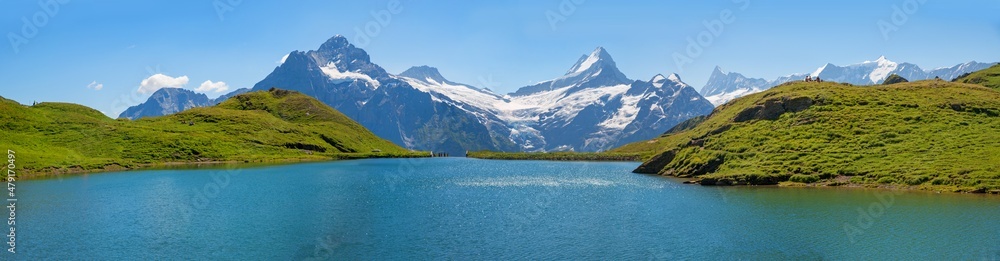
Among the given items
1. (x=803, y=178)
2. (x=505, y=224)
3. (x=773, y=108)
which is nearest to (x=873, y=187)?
(x=803, y=178)

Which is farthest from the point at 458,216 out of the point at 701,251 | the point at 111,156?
the point at 111,156

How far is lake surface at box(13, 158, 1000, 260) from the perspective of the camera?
51.6 metres

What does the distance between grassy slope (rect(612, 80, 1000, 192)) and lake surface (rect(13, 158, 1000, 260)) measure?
10492 mm

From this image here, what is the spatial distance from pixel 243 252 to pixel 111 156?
516ft

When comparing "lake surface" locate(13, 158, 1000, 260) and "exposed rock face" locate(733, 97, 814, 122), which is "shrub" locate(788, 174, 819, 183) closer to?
"lake surface" locate(13, 158, 1000, 260)

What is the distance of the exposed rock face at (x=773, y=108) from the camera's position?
14450cm

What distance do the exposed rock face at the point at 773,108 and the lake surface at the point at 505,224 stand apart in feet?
178

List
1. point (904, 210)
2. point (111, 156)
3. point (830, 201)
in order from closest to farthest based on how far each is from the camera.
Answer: point (904, 210)
point (830, 201)
point (111, 156)

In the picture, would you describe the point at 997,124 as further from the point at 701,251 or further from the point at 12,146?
the point at 12,146

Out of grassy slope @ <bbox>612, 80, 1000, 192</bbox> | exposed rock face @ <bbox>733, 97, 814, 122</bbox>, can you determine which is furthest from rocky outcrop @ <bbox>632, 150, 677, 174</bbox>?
exposed rock face @ <bbox>733, 97, 814, 122</bbox>

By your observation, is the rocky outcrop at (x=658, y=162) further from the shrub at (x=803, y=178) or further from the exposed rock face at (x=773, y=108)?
the shrub at (x=803, y=178)

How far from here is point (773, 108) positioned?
14712 cm

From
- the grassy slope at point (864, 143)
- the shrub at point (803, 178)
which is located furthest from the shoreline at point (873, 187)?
the shrub at point (803, 178)

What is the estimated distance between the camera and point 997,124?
116 meters
